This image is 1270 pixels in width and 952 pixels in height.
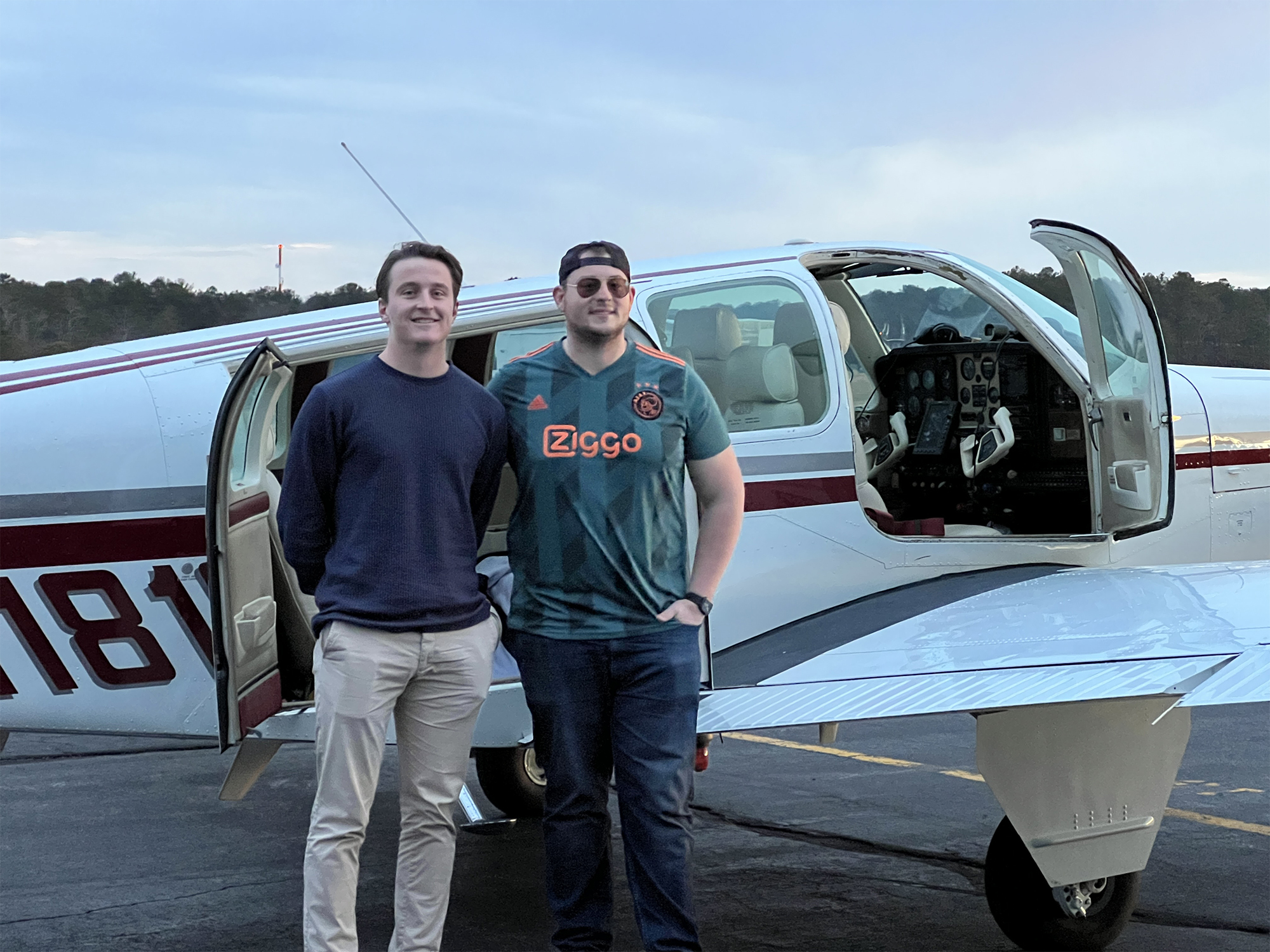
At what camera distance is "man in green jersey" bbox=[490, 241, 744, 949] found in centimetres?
321

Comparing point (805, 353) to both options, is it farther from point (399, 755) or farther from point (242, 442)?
point (399, 755)

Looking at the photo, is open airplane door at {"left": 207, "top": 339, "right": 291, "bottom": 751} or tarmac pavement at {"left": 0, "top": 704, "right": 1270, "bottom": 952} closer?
open airplane door at {"left": 207, "top": 339, "right": 291, "bottom": 751}

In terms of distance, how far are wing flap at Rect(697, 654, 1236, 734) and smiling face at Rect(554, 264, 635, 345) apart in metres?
1.26

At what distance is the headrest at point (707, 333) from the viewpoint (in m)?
4.82

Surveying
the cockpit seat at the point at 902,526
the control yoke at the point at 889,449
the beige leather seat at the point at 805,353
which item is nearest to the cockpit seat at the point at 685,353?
the beige leather seat at the point at 805,353

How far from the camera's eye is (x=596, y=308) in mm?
3227

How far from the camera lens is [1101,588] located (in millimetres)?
4719

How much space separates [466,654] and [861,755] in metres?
4.74

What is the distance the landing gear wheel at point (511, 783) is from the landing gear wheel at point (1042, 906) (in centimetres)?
242

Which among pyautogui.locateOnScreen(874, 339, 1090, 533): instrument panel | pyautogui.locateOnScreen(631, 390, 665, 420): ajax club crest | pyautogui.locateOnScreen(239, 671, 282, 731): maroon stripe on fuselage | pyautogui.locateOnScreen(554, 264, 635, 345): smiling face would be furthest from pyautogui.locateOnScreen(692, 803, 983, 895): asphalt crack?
pyautogui.locateOnScreen(554, 264, 635, 345): smiling face

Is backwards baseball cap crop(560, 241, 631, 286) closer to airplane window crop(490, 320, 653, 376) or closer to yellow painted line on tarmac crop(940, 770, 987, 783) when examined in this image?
airplane window crop(490, 320, 653, 376)

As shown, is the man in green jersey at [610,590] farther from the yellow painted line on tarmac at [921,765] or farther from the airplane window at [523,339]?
the yellow painted line on tarmac at [921,765]

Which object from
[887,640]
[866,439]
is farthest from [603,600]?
[866,439]

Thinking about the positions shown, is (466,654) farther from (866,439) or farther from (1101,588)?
(866,439)
